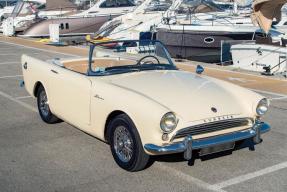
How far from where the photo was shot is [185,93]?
17.6 ft

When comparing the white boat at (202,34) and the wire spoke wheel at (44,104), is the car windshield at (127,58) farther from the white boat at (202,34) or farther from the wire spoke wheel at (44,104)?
the white boat at (202,34)

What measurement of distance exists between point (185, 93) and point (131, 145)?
0.88 metres

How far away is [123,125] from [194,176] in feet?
3.07

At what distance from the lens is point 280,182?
4.91 meters

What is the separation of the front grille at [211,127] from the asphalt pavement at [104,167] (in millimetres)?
478

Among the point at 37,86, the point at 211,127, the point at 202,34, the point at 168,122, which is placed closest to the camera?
the point at 168,122

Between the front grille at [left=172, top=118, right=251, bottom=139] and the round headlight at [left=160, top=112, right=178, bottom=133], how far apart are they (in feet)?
0.28

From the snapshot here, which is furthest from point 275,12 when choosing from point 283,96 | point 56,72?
point 56,72

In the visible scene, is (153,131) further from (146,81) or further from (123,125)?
(146,81)

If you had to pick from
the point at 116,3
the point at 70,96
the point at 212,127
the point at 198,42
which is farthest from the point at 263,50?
the point at 116,3

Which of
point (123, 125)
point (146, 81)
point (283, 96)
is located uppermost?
point (146, 81)

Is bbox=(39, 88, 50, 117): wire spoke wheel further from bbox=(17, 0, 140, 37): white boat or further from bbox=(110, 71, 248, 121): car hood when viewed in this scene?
bbox=(17, 0, 140, 37): white boat

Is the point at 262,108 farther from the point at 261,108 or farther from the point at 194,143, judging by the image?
the point at 194,143

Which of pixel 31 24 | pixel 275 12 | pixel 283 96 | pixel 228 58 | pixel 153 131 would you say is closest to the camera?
pixel 153 131
